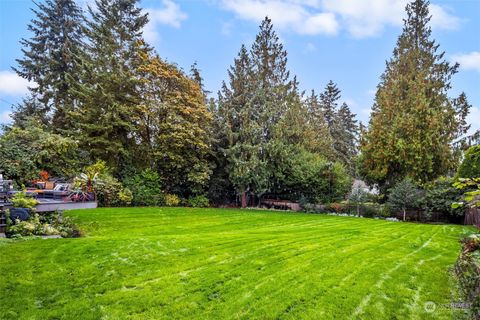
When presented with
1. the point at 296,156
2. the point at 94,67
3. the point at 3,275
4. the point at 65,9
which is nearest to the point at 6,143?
the point at 94,67

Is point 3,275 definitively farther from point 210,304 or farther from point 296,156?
point 296,156

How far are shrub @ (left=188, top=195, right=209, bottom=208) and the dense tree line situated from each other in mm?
520

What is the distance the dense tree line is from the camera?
16.7 m

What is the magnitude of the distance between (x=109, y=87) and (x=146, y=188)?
20.4 ft

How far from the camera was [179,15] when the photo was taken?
9.64 meters

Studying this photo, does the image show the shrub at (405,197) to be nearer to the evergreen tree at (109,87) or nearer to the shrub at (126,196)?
the shrub at (126,196)

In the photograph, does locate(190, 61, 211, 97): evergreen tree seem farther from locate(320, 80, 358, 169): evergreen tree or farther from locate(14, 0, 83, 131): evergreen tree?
locate(320, 80, 358, 169): evergreen tree

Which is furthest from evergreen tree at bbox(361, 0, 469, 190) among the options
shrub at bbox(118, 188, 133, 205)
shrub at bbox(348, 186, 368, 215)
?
shrub at bbox(118, 188, 133, 205)

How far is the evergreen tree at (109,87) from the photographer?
1598cm

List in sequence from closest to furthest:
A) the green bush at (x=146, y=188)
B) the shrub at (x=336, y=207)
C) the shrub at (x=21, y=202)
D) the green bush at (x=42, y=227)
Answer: the green bush at (x=42, y=227) < the shrub at (x=21, y=202) < the green bush at (x=146, y=188) < the shrub at (x=336, y=207)

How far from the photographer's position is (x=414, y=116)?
59.3 ft

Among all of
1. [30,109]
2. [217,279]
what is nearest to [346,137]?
[30,109]

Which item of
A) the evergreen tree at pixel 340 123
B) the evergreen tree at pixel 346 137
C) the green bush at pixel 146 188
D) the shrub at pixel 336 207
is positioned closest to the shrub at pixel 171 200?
the green bush at pixel 146 188

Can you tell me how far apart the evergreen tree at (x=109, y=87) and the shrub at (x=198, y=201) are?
459 cm
